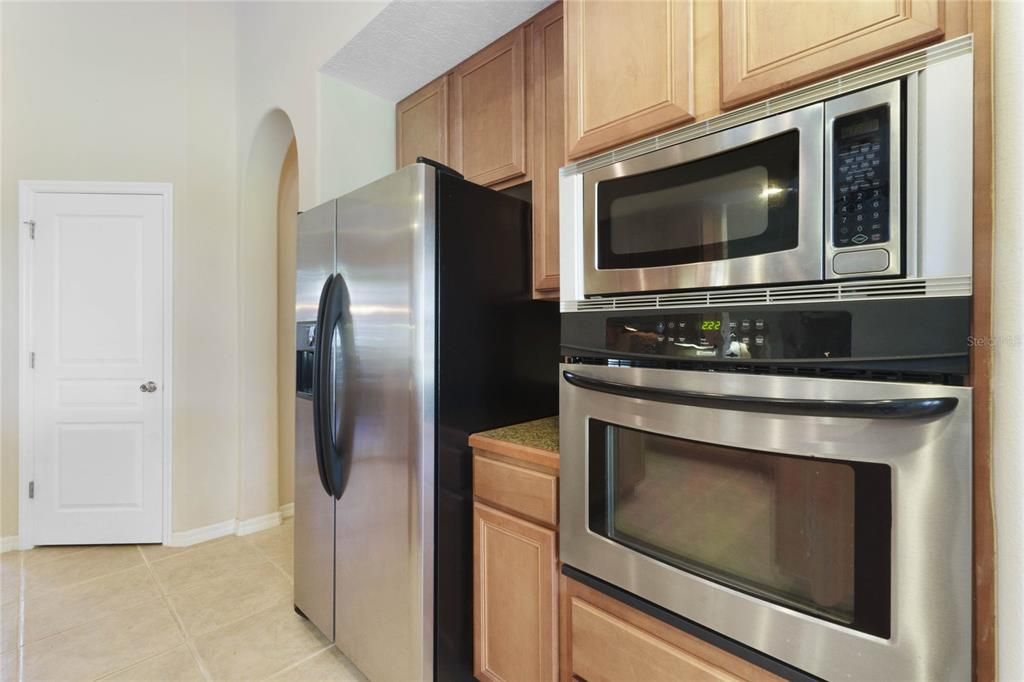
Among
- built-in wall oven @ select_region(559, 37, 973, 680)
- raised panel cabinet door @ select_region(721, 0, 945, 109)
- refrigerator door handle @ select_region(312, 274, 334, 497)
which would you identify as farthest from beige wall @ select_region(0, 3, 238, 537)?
raised panel cabinet door @ select_region(721, 0, 945, 109)

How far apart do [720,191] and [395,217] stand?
0.92 metres

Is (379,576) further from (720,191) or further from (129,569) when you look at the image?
(129,569)

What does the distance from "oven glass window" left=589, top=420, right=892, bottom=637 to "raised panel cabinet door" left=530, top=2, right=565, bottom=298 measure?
28.8 inches

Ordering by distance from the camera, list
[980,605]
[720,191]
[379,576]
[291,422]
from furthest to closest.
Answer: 1. [291,422]
2. [379,576]
3. [720,191]
4. [980,605]

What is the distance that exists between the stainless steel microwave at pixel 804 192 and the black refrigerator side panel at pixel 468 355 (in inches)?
19.8

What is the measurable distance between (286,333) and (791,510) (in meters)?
3.20

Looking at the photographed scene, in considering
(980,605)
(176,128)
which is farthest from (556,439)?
(176,128)

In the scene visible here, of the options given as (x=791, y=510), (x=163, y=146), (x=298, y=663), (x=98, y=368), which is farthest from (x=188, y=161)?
(x=791, y=510)

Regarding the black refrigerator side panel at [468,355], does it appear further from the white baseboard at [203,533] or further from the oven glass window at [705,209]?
the white baseboard at [203,533]

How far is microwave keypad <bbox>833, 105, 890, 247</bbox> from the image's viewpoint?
73 cm

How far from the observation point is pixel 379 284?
1499 mm

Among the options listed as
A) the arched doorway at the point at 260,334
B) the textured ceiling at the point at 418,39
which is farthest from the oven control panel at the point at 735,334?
the arched doorway at the point at 260,334

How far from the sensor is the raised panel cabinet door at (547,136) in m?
1.68

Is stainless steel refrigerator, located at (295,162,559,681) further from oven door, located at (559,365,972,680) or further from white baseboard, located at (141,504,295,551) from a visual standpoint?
white baseboard, located at (141,504,295,551)
